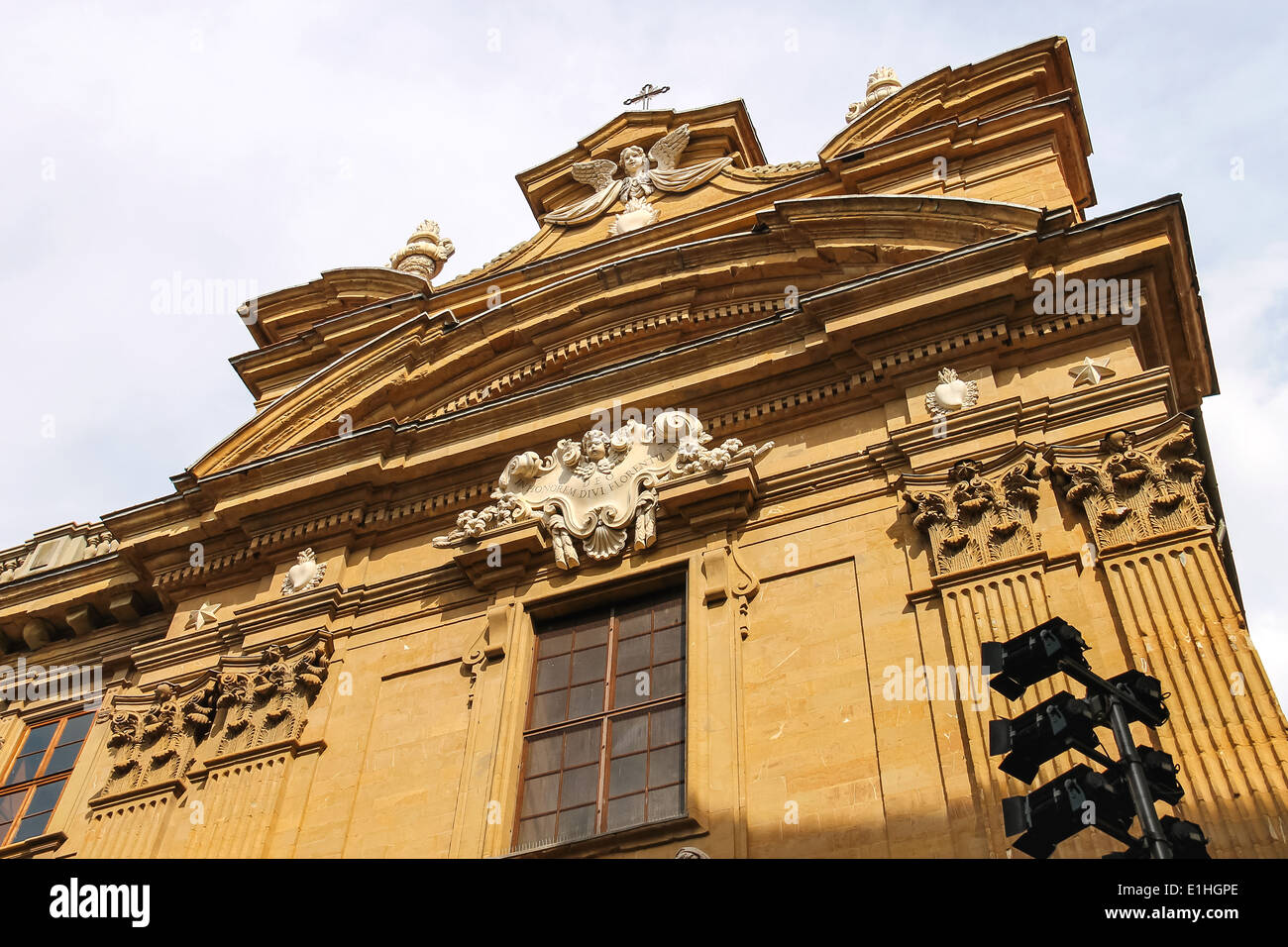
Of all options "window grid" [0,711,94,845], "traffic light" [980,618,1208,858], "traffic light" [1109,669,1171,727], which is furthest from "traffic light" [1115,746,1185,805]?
"window grid" [0,711,94,845]

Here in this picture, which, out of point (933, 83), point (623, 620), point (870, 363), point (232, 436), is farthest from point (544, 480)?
point (933, 83)

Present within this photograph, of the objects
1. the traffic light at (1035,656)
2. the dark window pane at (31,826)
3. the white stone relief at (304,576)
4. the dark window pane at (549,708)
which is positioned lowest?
the traffic light at (1035,656)

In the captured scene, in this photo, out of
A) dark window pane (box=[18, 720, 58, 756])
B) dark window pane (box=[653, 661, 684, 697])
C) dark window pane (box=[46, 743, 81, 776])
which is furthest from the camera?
dark window pane (box=[18, 720, 58, 756])

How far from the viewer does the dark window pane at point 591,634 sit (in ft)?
45.6

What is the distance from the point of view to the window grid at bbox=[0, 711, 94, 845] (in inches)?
629

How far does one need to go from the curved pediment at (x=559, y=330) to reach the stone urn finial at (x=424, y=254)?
10.1 feet

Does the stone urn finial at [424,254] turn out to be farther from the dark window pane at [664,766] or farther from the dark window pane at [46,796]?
the dark window pane at [664,766]

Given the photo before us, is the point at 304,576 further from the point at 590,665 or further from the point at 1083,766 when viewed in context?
the point at 1083,766

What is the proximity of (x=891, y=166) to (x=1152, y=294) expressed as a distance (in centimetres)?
424

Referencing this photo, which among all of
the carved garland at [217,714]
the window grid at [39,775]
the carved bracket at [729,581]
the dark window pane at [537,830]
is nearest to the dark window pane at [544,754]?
the dark window pane at [537,830]

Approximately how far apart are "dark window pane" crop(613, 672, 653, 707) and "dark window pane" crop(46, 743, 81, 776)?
6.51 meters

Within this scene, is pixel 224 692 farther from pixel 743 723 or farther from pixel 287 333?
pixel 287 333

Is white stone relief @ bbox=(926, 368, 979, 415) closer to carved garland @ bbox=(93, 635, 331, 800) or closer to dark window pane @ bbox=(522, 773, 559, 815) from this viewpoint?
dark window pane @ bbox=(522, 773, 559, 815)

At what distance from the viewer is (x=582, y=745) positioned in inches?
513
